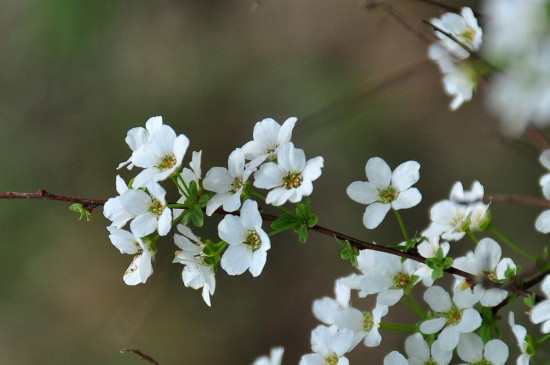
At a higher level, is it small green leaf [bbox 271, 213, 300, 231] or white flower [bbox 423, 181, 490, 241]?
small green leaf [bbox 271, 213, 300, 231]

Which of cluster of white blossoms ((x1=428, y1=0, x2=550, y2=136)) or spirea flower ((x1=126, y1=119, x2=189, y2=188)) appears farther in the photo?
spirea flower ((x1=126, y1=119, x2=189, y2=188))

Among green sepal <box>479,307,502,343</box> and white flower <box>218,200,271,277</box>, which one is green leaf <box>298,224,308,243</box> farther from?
green sepal <box>479,307,502,343</box>

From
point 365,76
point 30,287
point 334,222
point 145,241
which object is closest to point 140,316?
point 30,287

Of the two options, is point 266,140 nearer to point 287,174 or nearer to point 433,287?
point 287,174

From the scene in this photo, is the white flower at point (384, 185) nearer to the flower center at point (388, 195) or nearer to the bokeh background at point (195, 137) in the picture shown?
the flower center at point (388, 195)

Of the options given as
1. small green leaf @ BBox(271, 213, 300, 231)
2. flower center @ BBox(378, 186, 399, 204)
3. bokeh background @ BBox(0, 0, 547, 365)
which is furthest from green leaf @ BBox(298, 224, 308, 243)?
bokeh background @ BBox(0, 0, 547, 365)

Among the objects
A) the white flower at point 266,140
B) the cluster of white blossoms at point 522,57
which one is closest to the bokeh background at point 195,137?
the white flower at point 266,140
